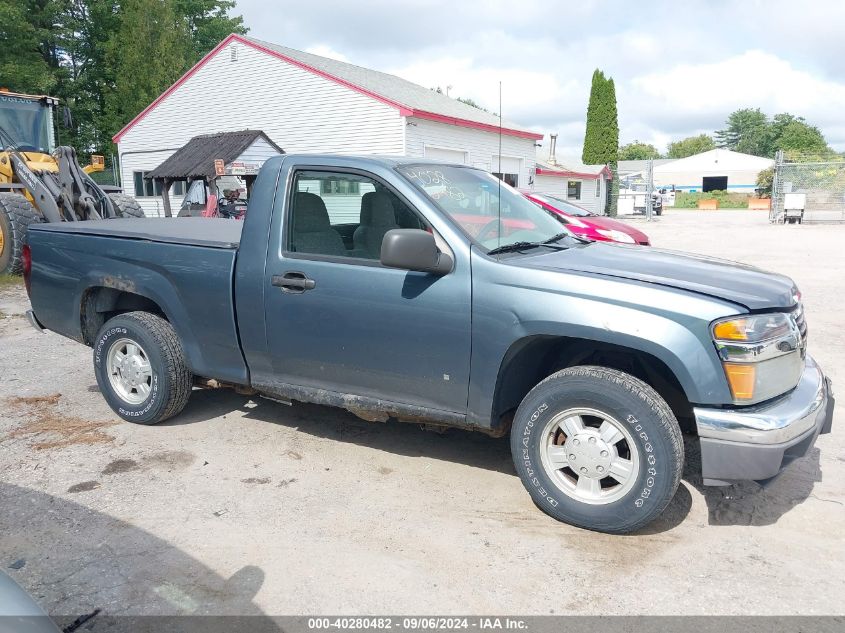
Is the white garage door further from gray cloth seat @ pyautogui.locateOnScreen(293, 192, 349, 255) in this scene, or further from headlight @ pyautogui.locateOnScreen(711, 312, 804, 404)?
headlight @ pyautogui.locateOnScreen(711, 312, 804, 404)

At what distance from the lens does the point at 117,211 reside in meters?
13.0

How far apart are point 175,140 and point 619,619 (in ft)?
84.5

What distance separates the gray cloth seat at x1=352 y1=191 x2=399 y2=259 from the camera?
403 cm

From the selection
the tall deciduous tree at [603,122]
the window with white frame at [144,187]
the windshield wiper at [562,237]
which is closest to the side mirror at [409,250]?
the windshield wiper at [562,237]

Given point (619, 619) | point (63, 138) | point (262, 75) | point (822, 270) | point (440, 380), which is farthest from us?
point (63, 138)

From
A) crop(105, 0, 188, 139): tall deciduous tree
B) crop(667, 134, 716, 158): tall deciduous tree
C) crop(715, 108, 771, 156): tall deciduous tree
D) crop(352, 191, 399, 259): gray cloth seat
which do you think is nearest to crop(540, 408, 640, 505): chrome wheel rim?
crop(352, 191, 399, 259): gray cloth seat

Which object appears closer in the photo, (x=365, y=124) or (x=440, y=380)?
(x=440, y=380)

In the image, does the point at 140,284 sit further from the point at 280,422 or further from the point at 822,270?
the point at 822,270

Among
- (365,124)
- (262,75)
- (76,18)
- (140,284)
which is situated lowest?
(140,284)

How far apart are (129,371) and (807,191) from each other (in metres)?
32.5

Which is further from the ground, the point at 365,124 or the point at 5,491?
the point at 365,124

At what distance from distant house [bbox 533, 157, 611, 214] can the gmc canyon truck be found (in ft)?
97.7

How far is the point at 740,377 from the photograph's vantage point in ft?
10.4

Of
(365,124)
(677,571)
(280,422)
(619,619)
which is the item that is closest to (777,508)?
(677,571)
